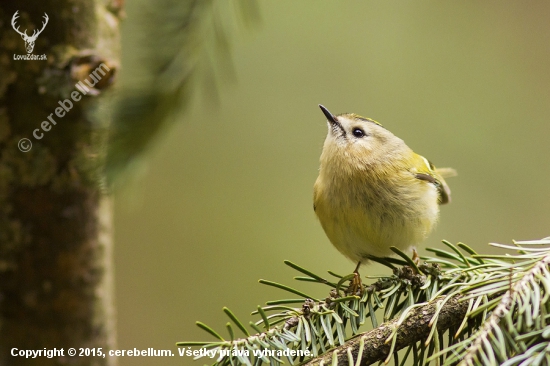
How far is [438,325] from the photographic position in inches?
25.9

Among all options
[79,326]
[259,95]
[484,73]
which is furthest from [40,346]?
[484,73]

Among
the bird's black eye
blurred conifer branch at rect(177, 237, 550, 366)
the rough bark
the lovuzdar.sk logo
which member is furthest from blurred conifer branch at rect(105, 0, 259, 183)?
the bird's black eye

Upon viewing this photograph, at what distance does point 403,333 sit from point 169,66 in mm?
605

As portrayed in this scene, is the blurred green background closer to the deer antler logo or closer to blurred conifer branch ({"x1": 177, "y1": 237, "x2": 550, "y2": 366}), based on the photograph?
Result: the deer antler logo

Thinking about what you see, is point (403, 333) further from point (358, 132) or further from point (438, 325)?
point (358, 132)

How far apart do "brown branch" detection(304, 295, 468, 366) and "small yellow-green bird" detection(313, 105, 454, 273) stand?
482 millimetres

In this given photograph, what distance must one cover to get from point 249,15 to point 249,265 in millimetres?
1800

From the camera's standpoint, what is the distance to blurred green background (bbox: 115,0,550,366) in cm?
246

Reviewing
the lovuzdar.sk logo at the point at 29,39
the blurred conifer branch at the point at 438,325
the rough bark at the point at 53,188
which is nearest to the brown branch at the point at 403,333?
the blurred conifer branch at the point at 438,325

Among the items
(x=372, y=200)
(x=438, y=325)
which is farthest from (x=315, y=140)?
(x=438, y=325)

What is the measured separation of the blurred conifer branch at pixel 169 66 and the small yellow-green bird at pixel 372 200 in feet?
1.59

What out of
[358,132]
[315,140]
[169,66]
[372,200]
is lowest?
[372,200]

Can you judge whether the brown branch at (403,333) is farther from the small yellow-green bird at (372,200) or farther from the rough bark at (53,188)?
the rough bark at (53,188)

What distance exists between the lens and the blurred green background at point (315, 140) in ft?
8.08
